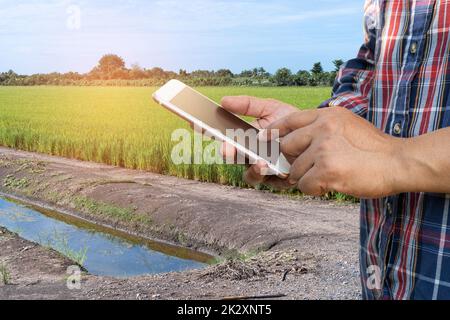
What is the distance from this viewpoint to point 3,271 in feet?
14.6

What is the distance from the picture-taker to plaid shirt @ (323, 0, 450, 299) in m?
0.96

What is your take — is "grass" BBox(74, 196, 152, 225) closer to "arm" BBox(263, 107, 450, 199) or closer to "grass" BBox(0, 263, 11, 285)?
"grass" BBox(0, 263, 11, 285)

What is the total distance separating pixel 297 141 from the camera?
910 mm

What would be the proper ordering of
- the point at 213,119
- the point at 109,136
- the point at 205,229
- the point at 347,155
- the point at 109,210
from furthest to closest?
1. the point at 109,136
2. the point at 109,210
3. the point at 205,229
4. the point at 213,119
5. the point at 347,155

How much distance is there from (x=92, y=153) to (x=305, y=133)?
1041cm

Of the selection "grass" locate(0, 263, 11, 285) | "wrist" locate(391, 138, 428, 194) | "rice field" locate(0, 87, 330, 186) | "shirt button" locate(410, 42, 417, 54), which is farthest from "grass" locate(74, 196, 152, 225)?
"wrist" locate(391, 138, 428, 194)

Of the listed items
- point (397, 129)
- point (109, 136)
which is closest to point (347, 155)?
point (397, 129)

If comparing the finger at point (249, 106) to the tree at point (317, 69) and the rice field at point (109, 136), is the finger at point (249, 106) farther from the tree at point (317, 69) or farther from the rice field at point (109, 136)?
the tree at point (317, 69)

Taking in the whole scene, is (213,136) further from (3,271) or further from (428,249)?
(3,271)

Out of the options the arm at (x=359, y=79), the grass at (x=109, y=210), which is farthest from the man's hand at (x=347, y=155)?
the grass at (x=109, y=210)

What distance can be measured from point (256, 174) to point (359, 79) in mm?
282

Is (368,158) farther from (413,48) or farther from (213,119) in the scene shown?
(213,119)
